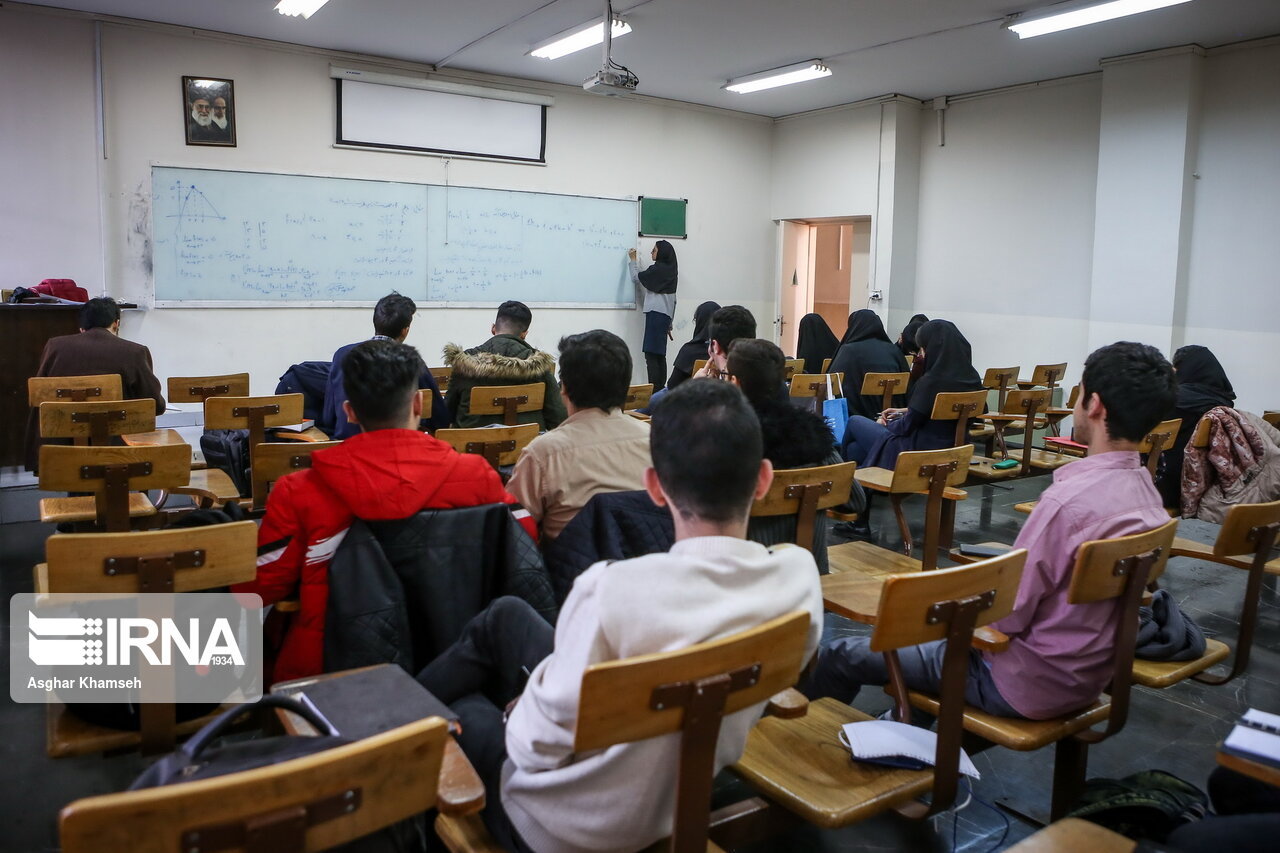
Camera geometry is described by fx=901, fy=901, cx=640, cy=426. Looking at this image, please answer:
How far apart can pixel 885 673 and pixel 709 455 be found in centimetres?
107

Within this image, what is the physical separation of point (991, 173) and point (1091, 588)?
293 inches

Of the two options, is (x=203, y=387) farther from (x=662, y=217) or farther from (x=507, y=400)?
(x=662, y=217)

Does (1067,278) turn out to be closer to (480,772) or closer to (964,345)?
(964,345)

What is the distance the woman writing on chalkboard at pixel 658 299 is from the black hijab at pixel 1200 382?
4.87 metres

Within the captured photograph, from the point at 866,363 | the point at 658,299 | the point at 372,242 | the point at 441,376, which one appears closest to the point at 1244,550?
the point at 866,363

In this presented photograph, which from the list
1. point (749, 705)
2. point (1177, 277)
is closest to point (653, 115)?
point (1177, 277)

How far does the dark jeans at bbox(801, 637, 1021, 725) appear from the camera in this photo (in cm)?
199

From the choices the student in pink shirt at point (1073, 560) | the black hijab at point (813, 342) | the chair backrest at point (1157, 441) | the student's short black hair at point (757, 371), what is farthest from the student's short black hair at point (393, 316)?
the black hijab at point (813, 342)

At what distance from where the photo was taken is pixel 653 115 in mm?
9008

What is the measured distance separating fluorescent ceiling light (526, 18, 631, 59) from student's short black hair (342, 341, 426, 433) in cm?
499

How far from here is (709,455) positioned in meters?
1.37

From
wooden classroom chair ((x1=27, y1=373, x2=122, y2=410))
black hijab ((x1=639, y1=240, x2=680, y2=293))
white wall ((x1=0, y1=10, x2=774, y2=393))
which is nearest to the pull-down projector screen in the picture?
white wall ((x1=0, y1=10, x2=774, y2=393))

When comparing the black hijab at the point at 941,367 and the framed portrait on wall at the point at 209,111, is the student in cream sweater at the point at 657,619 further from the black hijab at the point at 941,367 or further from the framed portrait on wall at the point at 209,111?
the framed portrait on wall at the point at 209,111

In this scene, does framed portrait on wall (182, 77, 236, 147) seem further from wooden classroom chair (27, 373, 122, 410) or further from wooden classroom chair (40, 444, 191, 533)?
wooden classroom chair (40, 444, 191, 533)
